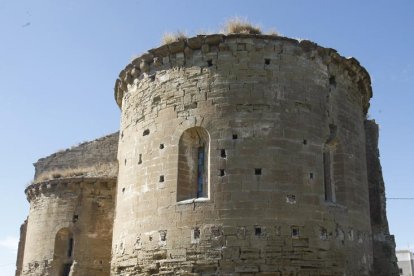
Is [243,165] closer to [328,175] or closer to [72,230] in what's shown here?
[328,175]

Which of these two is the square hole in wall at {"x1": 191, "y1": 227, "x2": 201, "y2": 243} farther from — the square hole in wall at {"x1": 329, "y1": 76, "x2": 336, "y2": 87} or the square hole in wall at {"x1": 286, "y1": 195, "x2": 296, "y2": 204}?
the square hole in wall at {"x1": 329, "y1": 76, "x2": 336, "y2": 87}

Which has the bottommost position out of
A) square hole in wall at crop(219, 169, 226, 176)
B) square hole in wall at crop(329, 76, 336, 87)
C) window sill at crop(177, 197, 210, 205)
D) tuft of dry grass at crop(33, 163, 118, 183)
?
window sill at crop(177, 197, 210, 205)

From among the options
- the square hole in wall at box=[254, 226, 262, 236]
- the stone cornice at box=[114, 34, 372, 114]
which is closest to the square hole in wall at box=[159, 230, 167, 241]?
the square hole in wall at box=[254, 226, 262, 236]

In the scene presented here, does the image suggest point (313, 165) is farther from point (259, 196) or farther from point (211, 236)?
point (211, 236)

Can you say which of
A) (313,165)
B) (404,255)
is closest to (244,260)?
(313,165)

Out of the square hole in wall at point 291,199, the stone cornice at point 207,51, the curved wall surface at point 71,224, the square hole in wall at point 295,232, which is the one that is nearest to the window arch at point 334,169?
the square hole in wall at point 291,199

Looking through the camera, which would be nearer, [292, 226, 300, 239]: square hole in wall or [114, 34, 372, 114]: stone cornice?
[292, 226, 300, 239]: square hole in wall

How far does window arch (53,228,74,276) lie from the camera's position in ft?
64.2

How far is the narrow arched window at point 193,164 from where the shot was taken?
1344cm

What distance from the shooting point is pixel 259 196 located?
41.7 feet

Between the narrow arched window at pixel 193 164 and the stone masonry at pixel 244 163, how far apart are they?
3cm

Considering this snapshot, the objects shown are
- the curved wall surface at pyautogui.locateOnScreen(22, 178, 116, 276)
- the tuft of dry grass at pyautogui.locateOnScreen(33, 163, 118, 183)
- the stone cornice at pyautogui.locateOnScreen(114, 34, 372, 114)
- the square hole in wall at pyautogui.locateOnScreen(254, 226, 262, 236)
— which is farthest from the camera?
the tuft of dry grass at pyautogui.locateOnScreen(33, 163, 118, 183)

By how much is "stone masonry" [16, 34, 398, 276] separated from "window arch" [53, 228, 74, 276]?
18.0 ft

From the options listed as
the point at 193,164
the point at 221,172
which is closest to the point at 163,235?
the point at 193,164
